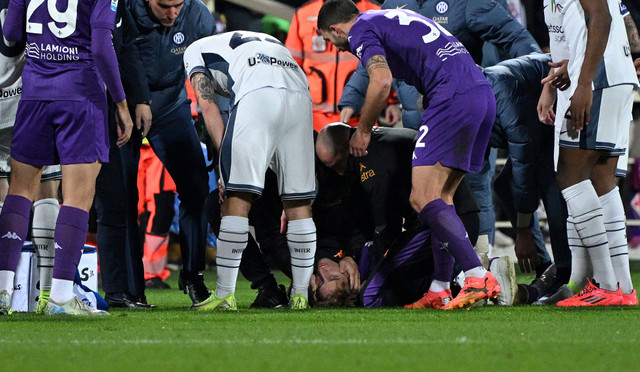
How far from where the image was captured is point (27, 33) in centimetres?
443

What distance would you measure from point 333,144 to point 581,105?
1.31 m

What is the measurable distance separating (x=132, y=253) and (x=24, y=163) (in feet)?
4.54

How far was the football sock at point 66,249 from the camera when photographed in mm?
4199

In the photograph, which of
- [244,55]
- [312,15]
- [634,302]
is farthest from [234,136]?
[312,15]

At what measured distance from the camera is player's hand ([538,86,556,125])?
5.31 m

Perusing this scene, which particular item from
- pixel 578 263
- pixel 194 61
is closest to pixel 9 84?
pixel 194 61

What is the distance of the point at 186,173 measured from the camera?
18.5ft

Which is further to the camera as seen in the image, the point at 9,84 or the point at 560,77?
the point at 560,77

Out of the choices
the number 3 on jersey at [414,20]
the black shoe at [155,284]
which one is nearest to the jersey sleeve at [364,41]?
the number 3 on jersey at [414,20]

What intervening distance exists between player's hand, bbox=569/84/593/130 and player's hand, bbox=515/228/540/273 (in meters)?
1.34

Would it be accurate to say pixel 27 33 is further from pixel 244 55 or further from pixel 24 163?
pixel 244 55

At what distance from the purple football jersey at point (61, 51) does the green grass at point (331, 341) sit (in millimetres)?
999

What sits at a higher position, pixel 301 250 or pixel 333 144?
pixel 333 144

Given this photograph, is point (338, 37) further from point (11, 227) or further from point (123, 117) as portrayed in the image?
point (11, 227)
